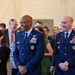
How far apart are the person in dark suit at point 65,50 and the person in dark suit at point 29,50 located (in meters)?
0.30

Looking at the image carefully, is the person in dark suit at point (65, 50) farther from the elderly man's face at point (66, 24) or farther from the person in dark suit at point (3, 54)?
the person in dark suit at point (3, 54)

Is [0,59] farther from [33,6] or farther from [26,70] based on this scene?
[33,6]

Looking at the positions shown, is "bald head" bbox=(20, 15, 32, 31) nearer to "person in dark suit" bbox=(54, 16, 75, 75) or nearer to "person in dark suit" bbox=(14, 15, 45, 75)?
A: "person in dark suit" bbox=(14, 15, 45, 75)

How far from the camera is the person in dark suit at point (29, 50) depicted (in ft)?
12.2

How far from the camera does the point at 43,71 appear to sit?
4367 mm

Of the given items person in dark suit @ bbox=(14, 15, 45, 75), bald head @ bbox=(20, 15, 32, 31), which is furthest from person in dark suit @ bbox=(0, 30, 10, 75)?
bald head @ bbox=(20, 15, 32, 31)

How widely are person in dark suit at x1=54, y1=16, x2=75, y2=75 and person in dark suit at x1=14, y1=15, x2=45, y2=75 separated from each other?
0.97 ft

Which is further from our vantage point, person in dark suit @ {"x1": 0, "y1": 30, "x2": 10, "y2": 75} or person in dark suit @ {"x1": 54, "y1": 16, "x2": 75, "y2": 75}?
person in dark suit @ {"x1": 0, "y1": 30, "x2": 10, "y2": 75}

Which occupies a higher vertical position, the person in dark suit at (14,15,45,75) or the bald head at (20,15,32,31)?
the bald head at (20,15,32,31)

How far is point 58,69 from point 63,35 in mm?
561

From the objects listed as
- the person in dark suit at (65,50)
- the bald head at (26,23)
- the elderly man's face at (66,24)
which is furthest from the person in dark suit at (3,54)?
the elderly man's face at (66,24)

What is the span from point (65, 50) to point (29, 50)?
1.87ft

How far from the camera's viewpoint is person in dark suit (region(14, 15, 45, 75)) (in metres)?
3.73

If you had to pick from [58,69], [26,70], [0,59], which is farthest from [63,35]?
[0,59]
